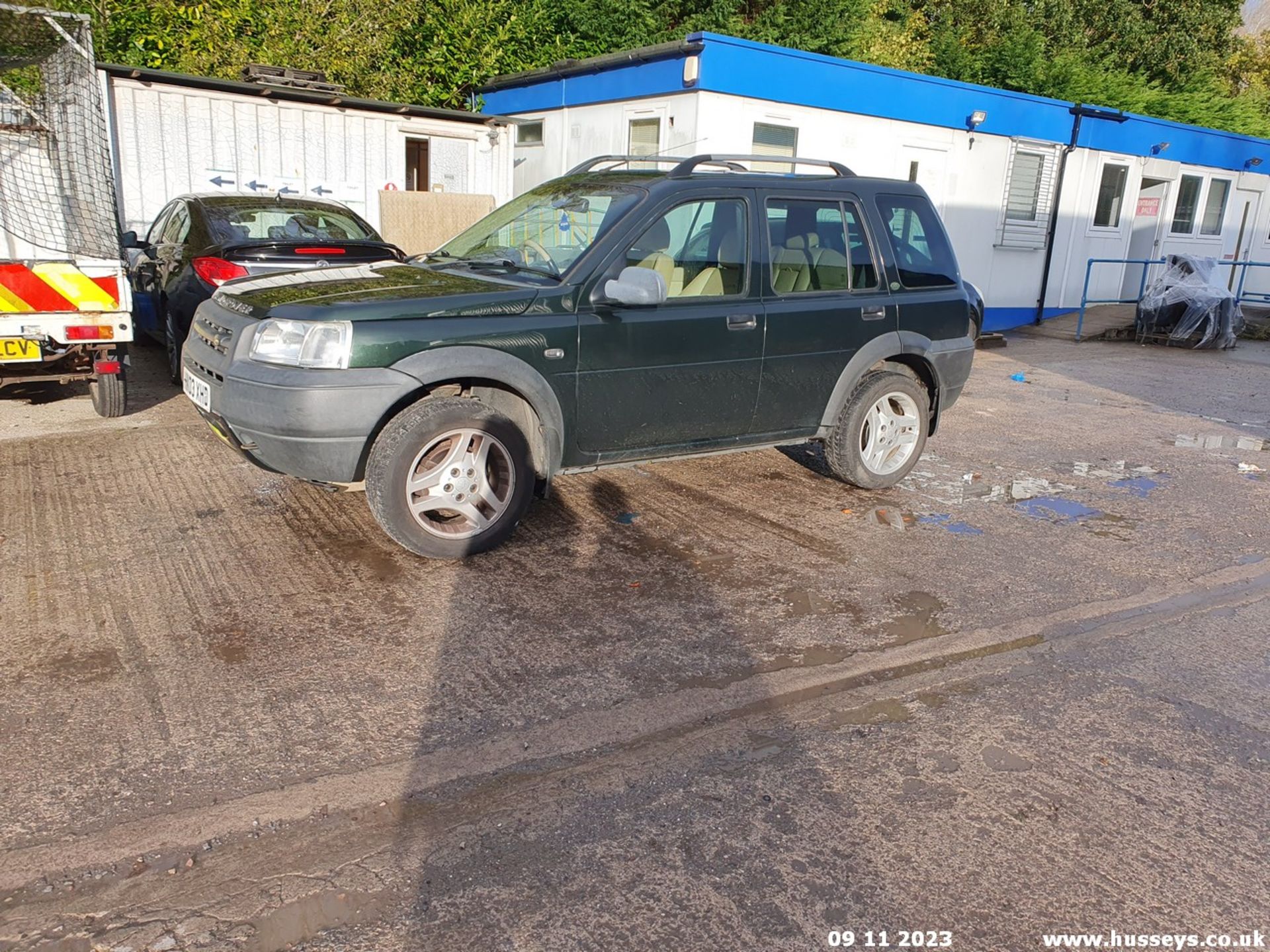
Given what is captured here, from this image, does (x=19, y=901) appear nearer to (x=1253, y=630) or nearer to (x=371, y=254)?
(x=1253, y=630)

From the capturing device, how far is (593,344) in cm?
507

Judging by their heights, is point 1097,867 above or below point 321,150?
below

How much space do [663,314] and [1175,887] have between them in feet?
11.6

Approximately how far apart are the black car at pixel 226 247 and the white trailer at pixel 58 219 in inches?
28.9

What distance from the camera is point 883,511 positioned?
625cm

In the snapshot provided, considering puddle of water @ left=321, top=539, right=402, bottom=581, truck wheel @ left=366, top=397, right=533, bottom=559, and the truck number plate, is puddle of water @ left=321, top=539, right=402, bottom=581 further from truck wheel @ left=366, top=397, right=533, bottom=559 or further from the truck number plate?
the truck number plate

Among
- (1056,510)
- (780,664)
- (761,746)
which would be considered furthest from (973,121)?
(761,746)

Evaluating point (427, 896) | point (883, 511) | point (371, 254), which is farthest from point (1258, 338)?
point (427, 896)

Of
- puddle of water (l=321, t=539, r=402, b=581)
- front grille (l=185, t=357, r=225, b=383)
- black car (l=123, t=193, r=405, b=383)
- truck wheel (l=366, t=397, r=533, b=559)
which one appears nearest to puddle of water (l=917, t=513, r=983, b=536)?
truck wheel (l=366, t=397, r=533, b=559)

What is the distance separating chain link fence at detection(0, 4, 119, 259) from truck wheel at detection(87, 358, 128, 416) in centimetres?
102

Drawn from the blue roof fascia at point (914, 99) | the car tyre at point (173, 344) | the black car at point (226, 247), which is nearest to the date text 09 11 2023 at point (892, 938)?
the black car at point (226, 247)

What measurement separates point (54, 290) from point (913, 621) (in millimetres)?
6089

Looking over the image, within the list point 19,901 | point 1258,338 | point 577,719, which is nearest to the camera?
point 19,901

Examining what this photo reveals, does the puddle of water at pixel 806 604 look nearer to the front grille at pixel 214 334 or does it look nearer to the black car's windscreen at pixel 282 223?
the front grille at pixel 214 334
